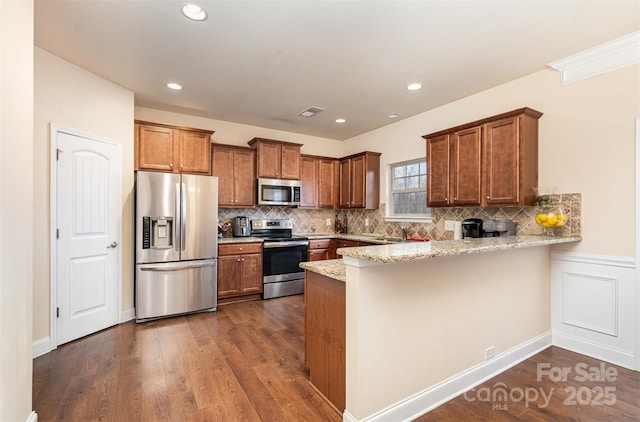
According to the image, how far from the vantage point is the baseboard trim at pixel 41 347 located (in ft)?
8.71

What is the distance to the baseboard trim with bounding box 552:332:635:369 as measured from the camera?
2.51 meters

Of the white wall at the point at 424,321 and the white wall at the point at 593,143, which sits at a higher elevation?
the white wall at the point at 593,143

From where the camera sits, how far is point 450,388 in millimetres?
2072

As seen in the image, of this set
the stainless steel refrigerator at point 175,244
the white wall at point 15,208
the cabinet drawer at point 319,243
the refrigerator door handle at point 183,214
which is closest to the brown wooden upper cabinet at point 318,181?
the cabinet drawer at point 319,243

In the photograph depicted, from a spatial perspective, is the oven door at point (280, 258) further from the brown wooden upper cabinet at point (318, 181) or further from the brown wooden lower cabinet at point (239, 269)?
the brown wooden upper cabinet at point (318, 181)

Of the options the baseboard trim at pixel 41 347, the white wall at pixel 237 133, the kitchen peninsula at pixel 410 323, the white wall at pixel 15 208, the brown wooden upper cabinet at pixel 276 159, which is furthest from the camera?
the brown wooden upper cabinet at pixel 276 159

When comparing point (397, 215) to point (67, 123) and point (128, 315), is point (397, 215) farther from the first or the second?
point (67, 123)

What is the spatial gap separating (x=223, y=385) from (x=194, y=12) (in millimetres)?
2811

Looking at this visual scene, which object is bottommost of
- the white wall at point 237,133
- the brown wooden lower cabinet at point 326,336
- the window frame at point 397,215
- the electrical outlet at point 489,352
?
the electrical outlet at point 489,352

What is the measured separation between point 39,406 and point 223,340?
4.52 feet

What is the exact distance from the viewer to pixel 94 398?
204 cm

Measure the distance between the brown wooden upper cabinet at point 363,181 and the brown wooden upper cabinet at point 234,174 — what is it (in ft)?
5.80

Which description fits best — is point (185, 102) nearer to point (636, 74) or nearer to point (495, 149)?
point (495, 149)

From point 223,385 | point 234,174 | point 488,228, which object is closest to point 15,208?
point 223,385
